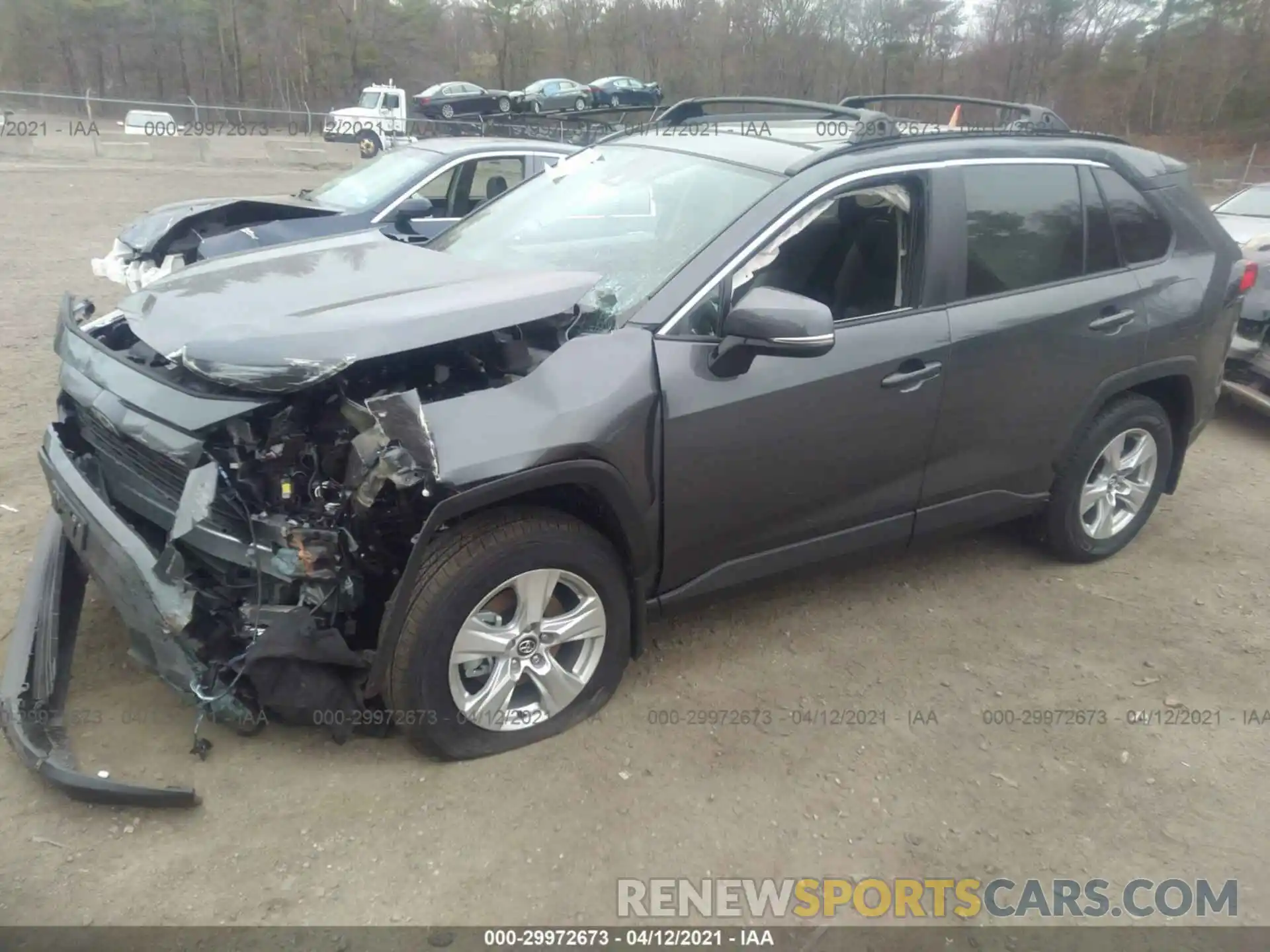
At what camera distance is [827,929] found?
97.7 inches

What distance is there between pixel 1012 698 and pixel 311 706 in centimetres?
250

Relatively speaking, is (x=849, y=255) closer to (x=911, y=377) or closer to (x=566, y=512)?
(x=911, y=377)

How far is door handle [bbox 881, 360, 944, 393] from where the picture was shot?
11.0 ft

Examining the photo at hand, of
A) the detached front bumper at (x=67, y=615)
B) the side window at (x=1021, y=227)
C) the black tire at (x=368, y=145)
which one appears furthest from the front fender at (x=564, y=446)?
the black tire at (x=368, y=145)

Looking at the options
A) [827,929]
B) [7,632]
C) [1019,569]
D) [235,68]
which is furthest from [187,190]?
[235,68]

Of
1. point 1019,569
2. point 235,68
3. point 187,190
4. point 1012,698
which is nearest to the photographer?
point 1012,698

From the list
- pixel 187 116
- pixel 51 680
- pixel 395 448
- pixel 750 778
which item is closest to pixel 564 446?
pixel 395 448

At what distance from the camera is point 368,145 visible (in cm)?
2381

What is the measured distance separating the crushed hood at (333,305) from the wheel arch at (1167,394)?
Answer: 2.36 metres

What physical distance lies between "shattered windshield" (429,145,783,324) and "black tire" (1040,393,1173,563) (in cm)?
196

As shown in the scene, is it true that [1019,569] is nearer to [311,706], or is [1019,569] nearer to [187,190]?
[311,706]

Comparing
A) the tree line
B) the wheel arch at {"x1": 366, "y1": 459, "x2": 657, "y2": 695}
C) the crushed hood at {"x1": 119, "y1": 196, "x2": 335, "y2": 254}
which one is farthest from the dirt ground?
the tree line

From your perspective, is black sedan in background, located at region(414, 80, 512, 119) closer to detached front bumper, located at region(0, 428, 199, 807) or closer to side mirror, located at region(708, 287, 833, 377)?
detached front bumper, located at region(0, 428, 199, 807)

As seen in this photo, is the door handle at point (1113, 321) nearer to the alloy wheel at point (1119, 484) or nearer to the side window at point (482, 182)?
the alloy wheel at point (1119, 484)
